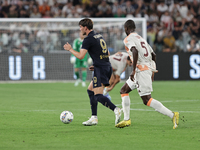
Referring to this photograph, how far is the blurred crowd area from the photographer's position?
19.3 meters

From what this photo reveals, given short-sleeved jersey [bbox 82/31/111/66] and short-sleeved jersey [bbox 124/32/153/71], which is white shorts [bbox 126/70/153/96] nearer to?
short-sleeved jersey [bbox 124/32/153/71]

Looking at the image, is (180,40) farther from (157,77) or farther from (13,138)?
(13,138)

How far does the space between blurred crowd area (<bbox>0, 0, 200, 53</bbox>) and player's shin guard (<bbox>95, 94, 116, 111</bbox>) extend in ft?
40.7

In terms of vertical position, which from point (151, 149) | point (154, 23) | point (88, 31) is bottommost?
point (151, 149)

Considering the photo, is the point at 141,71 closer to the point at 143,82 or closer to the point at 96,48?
the point at 143,82

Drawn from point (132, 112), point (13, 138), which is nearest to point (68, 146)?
point (13, 138)

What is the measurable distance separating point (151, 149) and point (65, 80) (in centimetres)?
1458

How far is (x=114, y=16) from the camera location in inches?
870

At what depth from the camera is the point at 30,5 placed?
2144cm

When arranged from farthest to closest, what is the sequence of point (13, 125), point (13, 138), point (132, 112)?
1. point (132, 112)
2. point (13, 125)
3. point (13, 138)

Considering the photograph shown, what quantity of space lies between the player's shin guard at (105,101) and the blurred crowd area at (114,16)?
12412 millimetres

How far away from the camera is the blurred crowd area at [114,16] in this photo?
19.3 m

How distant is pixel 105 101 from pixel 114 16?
1564cm

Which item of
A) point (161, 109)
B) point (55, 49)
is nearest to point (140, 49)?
point (161, 109)
